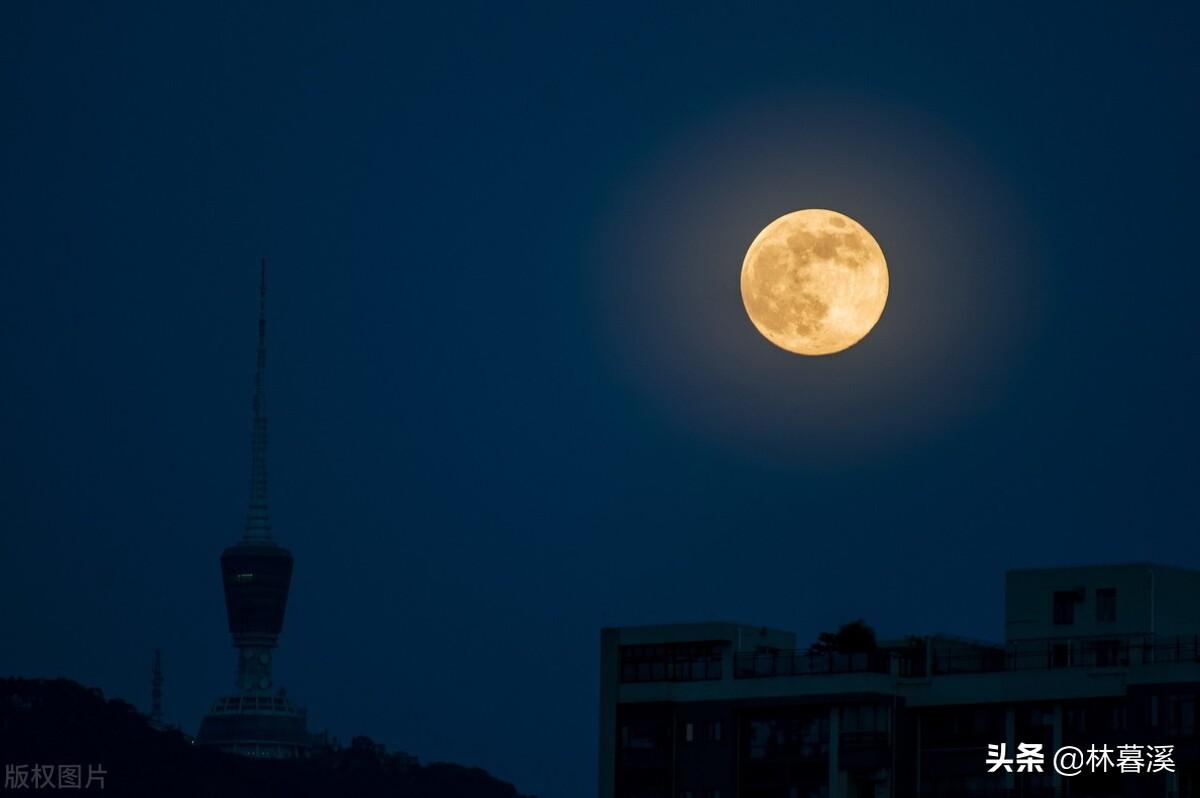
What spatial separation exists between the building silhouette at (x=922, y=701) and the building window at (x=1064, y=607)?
0.17 feet

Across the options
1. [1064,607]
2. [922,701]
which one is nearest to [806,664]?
[922,701]

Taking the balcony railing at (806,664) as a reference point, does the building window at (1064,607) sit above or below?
above

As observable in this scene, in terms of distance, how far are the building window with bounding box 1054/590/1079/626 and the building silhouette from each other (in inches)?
2.1

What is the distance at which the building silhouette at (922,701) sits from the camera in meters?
105

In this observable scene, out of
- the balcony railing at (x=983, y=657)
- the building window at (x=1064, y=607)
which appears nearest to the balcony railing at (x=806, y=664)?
the balcony railing at (x=983, y=657)

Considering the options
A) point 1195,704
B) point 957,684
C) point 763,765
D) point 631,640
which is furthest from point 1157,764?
point 631,640

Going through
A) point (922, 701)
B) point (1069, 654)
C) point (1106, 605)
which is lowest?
point (922, 701)

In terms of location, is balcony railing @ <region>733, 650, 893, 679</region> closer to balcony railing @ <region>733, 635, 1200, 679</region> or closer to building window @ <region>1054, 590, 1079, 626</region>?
balcony railing @ <region>733, 635, 1200, 679</region>

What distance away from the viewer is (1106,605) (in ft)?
363

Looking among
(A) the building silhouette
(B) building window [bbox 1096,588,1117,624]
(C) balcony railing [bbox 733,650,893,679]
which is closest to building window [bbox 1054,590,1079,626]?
(A) the building silhouette

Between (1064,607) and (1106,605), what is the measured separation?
1.86m

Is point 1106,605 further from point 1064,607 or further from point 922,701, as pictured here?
point 922,701

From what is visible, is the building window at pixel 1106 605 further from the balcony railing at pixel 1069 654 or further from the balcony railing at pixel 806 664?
the balcony railing at pixel 806 664

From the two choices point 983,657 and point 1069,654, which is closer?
point 1069,654
